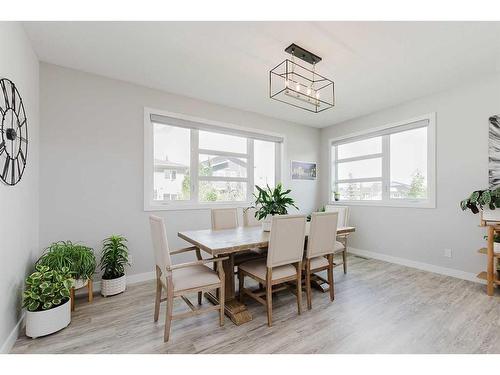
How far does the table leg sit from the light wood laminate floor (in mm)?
64

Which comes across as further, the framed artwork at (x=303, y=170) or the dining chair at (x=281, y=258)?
the framed artwork at (x=303, y=170)

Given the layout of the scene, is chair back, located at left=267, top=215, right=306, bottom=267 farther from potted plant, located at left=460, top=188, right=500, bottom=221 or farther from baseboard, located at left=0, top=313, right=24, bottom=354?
potted plant, located at left=460, top=188, right=500, bottom=221

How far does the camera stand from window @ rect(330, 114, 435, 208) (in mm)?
3496

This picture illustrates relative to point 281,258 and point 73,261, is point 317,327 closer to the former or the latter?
point 281,258

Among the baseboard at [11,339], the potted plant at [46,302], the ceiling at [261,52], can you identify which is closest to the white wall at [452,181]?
the ceiling at [261,52]

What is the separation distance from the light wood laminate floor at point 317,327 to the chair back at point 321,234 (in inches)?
21.8

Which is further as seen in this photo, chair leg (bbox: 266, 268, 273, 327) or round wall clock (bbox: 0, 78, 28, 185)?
chair leg (bbox: 266, 268, 273, 327)

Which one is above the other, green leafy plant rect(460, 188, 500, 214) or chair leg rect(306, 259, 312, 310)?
green leafy plant rect(460, 188, 500, 214)

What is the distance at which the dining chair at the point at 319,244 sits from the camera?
2287 mm

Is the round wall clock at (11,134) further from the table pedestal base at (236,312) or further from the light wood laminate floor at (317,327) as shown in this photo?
the table pedestal base at (236,312)

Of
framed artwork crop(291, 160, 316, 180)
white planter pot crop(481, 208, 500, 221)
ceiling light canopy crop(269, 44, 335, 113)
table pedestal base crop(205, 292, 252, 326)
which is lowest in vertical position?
table pedestal base crop(205, 292, 252, 326)

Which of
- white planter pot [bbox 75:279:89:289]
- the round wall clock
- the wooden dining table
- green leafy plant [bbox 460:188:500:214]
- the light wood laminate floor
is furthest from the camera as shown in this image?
green leafy plant [bbox 460:188:500:214]

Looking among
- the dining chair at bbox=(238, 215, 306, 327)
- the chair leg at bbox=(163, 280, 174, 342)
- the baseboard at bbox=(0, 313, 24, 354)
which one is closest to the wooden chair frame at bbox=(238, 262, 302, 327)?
the dining chair at bbox=(238, 215, 306, 327)
